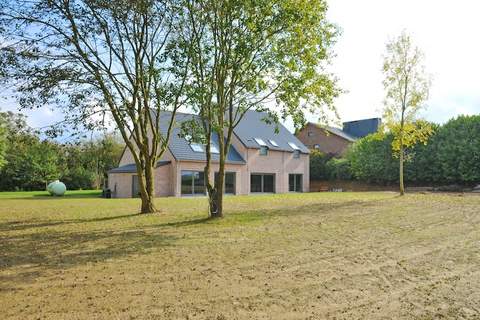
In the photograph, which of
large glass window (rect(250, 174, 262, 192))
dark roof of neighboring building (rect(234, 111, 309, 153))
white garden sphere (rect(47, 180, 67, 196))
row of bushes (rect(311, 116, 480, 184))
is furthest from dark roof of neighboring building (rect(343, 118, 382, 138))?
white garden sphere (rect(47, 180, 67, 196))

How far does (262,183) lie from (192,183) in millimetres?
8019

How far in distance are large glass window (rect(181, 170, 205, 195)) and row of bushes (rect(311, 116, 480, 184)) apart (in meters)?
10.7

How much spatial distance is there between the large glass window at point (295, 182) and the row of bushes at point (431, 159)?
480 centimetres

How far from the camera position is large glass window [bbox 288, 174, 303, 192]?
3646cm

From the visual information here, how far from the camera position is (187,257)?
6949mm

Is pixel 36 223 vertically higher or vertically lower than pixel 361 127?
lower

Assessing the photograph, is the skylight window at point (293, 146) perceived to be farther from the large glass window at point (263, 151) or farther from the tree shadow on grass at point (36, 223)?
the tree shadow on grass at point (36, 223)

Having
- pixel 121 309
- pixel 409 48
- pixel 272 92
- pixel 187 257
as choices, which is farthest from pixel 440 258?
pixel 409 48

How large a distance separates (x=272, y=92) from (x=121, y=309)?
362 inches

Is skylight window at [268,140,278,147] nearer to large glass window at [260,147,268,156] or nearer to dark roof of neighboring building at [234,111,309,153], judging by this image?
dark roof of neighboring building at [234,111,309,153]

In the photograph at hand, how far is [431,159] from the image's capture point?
31.7m

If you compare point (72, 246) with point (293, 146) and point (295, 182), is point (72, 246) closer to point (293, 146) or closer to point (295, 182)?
point (293, 146)

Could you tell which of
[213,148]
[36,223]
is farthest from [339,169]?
[36,223]

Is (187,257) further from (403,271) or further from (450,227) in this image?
(450,227)
